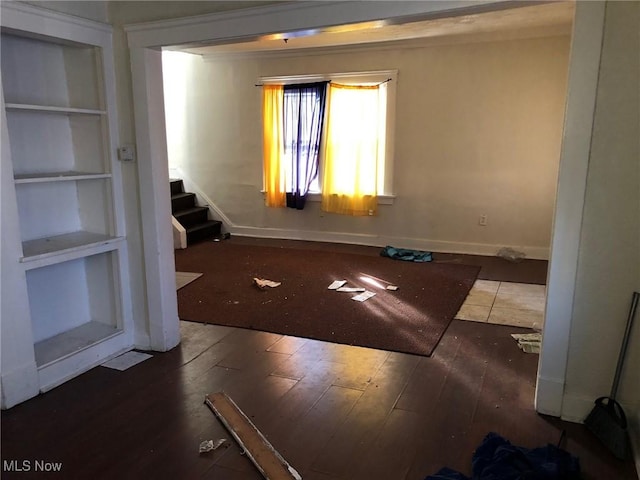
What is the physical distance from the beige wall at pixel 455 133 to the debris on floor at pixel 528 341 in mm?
2378

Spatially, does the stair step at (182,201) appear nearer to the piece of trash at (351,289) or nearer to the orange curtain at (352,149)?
the orange curtain at (352,149)

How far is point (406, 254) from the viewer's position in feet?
17.8

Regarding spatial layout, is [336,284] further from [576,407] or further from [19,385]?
[19,385]

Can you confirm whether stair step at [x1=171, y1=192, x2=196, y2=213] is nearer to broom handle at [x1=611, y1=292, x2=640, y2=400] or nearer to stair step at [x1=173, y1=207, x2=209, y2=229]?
stair step at [x1=173, y1=207, x2=209, y2=229]

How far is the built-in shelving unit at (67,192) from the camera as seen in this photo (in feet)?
8.44

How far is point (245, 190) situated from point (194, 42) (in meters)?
4.01

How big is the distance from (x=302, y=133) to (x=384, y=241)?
1.68m

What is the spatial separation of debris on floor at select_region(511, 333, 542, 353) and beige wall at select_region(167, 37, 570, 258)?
238 cm

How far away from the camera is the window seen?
569cm

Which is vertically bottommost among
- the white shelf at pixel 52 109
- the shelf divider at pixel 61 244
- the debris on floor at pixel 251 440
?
the debris on floor at pixel 251 440

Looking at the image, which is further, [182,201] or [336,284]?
[182,201]

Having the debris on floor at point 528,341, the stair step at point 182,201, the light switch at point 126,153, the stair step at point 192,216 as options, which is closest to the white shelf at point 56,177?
the light switch at point 126,153

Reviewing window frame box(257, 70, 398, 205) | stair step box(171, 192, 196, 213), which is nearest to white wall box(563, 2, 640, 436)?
window frame box(257, 70, 398, 205)

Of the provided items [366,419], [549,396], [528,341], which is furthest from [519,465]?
[528,341]
